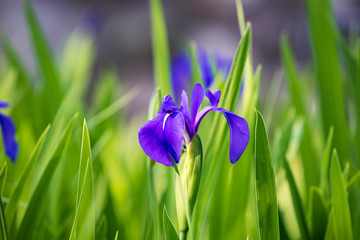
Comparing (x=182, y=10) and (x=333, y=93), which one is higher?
(x=182, y=10)

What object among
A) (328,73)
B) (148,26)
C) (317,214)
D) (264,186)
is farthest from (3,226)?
(148,26)

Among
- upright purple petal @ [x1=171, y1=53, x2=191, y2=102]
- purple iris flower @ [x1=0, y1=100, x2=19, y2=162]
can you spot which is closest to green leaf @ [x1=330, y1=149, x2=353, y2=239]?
purple iris flower @ [x1=0, y1=100, x2=19, y2=162]

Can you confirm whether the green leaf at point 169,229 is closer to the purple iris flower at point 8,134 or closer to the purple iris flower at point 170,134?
the purple iris flower at point 170,134

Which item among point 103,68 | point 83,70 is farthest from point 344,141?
point 103,68

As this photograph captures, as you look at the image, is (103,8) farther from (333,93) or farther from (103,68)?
(333,93)

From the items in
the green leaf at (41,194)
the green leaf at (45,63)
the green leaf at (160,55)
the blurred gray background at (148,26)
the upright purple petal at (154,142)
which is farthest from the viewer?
the blurred gray background at (148,26)

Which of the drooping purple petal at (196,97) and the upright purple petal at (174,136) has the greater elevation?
the drooping purple petal at (196,97)

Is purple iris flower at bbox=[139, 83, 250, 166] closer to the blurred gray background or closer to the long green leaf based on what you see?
the long green leaf

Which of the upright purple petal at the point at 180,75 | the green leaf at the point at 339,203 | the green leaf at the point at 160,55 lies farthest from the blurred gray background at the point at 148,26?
the green leaf at the point at 339,203
